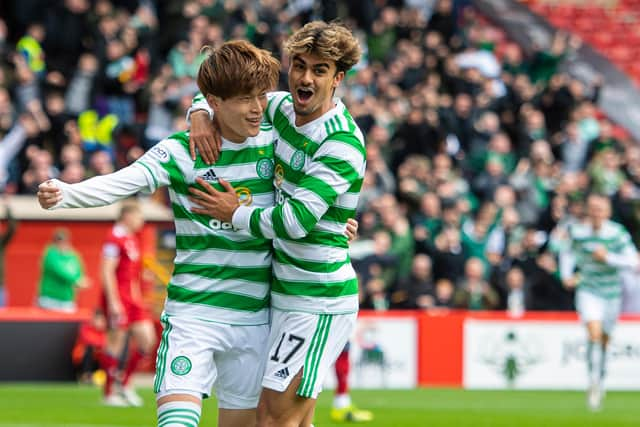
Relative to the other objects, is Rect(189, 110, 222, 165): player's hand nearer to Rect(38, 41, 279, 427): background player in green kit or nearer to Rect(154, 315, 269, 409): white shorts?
Rect(38, 41, 279, 427): background player in green kit

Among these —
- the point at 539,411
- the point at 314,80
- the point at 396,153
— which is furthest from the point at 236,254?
the point at 396,153

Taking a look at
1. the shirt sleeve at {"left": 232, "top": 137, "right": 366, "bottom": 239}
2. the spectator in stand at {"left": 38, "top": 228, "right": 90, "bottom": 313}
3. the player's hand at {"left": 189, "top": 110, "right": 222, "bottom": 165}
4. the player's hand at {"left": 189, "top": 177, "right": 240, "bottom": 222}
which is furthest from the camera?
the spectator in stand at {"left": 38, "top": 228, "right": 90, "bottom": 313}

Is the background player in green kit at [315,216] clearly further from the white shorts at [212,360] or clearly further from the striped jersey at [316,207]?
the white shorts at [212,360]

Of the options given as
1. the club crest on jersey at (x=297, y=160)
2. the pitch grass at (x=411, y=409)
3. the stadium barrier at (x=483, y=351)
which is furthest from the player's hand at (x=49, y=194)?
the stadium barrier at (x=483, y=351)

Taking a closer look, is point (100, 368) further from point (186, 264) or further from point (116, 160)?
point (186, 264)

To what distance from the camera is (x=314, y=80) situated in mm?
6395

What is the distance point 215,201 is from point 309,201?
1.36 ft

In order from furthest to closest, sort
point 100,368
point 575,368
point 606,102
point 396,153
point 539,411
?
point 606,102 → point 396,153 → point 575,368 → point 100,368 → point 539,411

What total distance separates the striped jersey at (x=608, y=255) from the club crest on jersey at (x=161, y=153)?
30.8ft

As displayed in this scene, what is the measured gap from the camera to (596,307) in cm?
1551

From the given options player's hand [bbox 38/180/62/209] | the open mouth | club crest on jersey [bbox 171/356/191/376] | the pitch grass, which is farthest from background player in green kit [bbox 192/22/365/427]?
the pitch grass

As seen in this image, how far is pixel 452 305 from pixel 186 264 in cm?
1237

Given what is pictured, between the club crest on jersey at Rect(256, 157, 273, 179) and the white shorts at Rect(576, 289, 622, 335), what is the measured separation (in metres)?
9.51

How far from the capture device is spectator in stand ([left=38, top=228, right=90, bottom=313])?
640 inches
